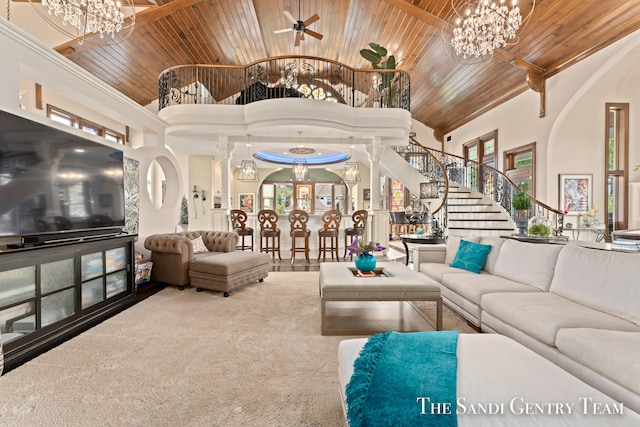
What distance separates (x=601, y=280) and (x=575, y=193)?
5393 mm

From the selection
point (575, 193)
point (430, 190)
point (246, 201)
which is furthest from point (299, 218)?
point (246, 201)

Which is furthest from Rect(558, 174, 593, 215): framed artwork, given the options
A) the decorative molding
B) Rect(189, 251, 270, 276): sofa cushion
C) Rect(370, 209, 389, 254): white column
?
the decorative molding

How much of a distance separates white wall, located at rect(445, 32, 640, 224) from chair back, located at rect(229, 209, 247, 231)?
660 cm

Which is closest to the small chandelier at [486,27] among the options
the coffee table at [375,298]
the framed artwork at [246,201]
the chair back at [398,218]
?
the coffee table at [375,298]

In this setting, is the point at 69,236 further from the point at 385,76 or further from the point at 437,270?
the point at 385,76

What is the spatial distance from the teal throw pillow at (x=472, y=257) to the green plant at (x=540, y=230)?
861 millimetres

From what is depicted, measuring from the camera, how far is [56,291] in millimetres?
2510

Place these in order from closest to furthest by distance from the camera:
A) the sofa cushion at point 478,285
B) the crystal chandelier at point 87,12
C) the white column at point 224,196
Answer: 1. the sofa cushion at point 478,285
2. the crystal chandelier at point 87,12
3. the white column at point 224,196

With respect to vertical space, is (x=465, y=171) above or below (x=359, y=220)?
above

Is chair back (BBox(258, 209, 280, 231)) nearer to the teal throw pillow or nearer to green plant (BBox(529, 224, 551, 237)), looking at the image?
the teal throw pillow

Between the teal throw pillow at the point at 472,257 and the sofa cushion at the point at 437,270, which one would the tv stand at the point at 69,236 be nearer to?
the sofa cushion at the point at 437,270

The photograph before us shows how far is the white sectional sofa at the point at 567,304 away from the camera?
57.9 inches

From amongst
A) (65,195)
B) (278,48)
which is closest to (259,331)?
(65,195)

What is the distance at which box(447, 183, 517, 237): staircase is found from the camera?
6.65 meters
